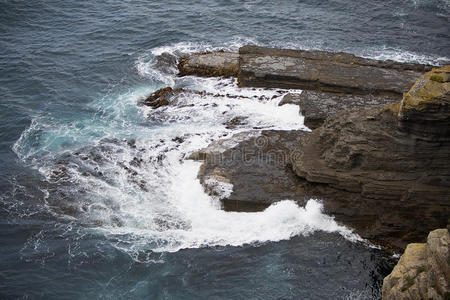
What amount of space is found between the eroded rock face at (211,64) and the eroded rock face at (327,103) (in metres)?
8.56

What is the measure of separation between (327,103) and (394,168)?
8.75m

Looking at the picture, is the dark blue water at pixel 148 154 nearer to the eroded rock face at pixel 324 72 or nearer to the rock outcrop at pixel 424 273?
the eroded rock face at pixel 324 72

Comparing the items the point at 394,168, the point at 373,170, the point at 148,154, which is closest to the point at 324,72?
the point at 373,170

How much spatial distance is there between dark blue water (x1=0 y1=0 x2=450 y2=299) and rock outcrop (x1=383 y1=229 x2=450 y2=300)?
122 inches

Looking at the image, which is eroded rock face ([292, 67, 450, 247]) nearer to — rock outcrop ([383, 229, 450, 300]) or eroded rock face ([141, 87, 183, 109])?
rock outcrop ([383, 229, 450, 300])

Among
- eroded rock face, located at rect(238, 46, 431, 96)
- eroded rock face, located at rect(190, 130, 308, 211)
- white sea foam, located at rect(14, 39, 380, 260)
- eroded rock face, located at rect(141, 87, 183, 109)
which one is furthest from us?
eroded rock face, located at rect(141, 87, 183, 109)

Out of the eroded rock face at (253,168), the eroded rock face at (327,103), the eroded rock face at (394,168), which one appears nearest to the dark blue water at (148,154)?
the eroded rock face at (253,168)

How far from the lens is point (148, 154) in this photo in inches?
1146

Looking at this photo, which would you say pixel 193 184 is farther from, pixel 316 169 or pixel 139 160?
pixel 316 169

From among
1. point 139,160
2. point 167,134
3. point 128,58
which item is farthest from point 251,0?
point 139,160

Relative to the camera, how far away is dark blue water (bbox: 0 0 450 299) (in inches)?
831

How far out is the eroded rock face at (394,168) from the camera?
2142 centimetres

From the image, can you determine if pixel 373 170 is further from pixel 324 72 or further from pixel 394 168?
pixel 324 72

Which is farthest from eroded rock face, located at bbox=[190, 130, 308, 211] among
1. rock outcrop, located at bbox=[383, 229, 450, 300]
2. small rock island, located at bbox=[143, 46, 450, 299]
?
rock outcrop, located at bbox=[383, 229, 450, 300]
